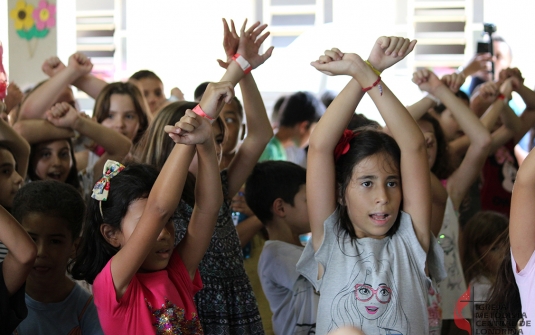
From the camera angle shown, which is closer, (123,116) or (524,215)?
(524,215)

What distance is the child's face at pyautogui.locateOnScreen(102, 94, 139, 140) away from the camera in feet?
10.4

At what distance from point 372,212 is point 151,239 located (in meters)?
0.62

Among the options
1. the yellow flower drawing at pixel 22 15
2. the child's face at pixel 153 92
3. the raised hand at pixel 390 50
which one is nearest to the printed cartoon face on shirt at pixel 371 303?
the raised hand at pixel 390 50

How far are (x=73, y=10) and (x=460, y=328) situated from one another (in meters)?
4.15

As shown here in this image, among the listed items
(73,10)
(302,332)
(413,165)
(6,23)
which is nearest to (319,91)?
(73,10)

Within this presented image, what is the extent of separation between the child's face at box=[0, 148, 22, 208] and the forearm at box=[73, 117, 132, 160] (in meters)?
0.43

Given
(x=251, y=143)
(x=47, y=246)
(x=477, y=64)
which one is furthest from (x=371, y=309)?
(x=477, y=64)

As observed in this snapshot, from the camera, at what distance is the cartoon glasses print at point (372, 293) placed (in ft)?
6.22

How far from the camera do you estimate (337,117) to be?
1950 millimetres

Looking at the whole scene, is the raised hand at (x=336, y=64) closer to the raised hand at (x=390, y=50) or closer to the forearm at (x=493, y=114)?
the raised hand at (x=390, y=50)

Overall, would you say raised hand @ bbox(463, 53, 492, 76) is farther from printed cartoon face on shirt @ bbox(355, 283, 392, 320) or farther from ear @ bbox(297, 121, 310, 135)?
printed cartoon face on shirt @ bbox(355, 283, 392, 320)

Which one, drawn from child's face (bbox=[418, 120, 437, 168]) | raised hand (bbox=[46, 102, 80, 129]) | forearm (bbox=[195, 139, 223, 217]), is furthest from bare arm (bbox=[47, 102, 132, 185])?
child's face (bbox=[418, 120, 437, 168])

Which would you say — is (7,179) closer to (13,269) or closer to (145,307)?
(13,269)

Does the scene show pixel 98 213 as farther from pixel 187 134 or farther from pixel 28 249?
pixel 187 134
